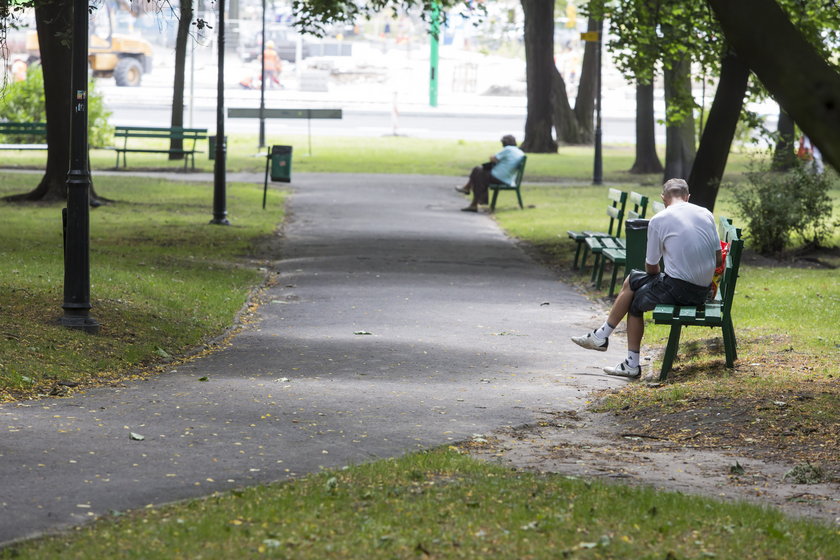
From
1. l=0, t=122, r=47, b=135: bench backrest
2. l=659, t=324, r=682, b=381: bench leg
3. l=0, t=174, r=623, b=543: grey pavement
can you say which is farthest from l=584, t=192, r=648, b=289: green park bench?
l=0, t=122, r=47, b=135: bench backrest

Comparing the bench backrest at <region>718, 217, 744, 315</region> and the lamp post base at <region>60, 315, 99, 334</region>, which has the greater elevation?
the bench backrest at <region>718, 217, 744, 315</region>

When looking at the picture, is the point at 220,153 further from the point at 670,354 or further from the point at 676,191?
the point at 670,354

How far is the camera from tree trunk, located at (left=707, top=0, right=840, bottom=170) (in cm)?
490

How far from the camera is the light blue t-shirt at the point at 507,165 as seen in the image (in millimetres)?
23438

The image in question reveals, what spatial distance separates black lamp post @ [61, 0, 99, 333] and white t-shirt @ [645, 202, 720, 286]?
165 inches

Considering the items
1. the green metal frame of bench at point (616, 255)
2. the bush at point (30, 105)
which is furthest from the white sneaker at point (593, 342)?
the bush at point (30, 105)

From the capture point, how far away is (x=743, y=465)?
6.80 m

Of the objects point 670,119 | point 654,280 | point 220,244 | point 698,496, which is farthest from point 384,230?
point 698,496

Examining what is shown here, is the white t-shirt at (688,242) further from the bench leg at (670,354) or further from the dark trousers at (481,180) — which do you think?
the dark trousers at (481,180)

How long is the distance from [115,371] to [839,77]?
573cm

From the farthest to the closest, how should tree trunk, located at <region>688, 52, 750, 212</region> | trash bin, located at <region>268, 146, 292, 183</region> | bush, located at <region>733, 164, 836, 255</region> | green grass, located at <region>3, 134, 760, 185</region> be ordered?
green grass, located at <region>3, 134, 760, 185</region>, trash bin, located at <region>268, 146, 292, 183</region>, bush, located at <region>733, 164, 836, 255</region>, tree trunk, located at <region>688, 52, 750, 212</region>

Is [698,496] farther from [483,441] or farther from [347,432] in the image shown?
[347,432]

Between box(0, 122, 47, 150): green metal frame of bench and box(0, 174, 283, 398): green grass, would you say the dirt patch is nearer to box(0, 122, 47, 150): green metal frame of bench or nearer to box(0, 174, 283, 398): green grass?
box(0, 174, 283, 398): green grass

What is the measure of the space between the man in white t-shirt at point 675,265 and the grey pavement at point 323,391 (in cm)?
43
